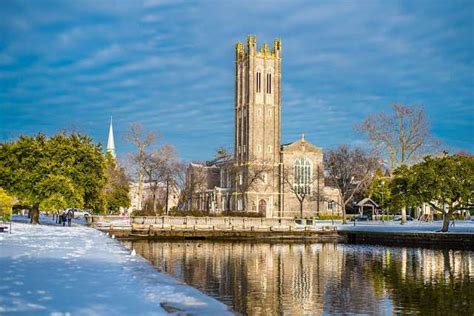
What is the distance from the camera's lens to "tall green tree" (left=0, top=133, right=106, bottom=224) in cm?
4425

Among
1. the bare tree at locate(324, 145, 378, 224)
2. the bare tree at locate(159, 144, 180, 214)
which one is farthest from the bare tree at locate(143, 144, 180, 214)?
the bare tree at locate(324, 145, 378, 224)

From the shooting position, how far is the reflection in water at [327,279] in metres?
18.2

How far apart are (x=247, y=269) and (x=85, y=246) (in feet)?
25.5

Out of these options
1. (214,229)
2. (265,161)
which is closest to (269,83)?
(265,161)

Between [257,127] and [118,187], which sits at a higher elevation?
[257,127]

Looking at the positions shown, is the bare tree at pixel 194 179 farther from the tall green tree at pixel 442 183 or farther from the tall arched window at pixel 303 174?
the tall green tree at pixel 442 183

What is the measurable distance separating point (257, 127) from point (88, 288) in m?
78.8

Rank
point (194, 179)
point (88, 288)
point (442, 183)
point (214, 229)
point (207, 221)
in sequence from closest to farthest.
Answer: point (88, 288) < point (442, 183) < point (214, 229) < point (207, 221) < point (194, 179)

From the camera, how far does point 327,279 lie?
2516 centimetres

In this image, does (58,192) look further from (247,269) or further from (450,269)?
(450,269)

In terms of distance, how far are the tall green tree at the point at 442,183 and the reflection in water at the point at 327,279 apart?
8.90 metres

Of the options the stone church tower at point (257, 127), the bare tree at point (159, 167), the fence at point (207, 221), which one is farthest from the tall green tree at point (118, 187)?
the fence at point (207, 221)

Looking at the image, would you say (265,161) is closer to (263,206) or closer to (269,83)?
(263,206)

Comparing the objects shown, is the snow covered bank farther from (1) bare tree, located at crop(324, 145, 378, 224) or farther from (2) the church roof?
(2) the church roof
